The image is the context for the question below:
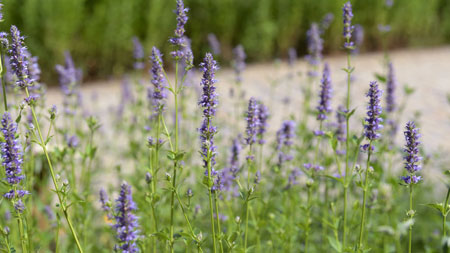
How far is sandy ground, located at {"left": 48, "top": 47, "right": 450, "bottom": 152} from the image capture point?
8211 millimetres

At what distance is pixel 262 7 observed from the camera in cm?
1172

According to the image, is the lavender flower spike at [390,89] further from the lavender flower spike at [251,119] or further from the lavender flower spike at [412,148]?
the lavender flower spike at [412,148]

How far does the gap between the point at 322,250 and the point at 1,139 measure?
8.19ft

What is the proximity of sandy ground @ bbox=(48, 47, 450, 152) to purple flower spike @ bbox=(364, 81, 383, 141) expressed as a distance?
431 centimetres

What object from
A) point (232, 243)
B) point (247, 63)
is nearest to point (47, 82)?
point (247, 63)

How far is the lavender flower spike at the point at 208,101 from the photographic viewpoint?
228 cm

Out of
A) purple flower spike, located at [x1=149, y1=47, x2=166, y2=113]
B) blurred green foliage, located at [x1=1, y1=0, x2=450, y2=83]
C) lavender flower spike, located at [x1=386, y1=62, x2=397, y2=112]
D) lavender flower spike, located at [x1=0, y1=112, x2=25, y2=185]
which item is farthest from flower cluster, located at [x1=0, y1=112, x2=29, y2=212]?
blurred green foliage, located at [x1=1, y1=0, x2=450, y2=83]

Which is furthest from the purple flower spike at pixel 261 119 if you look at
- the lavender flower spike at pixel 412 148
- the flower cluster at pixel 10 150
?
the flower cluster at pixel 10 150

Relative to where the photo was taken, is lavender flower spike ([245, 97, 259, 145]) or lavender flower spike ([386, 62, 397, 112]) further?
lavender flower spike ([386, 62, 397, 112])

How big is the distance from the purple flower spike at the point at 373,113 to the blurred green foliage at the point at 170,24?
7.82 meters

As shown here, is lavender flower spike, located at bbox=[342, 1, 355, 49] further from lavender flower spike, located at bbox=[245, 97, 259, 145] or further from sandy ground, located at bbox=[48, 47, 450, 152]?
sandy ground, located at bbox=[48, 47, 450, 152]

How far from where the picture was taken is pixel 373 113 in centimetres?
243

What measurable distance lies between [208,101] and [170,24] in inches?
375

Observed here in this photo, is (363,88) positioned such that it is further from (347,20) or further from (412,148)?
(412,148)
